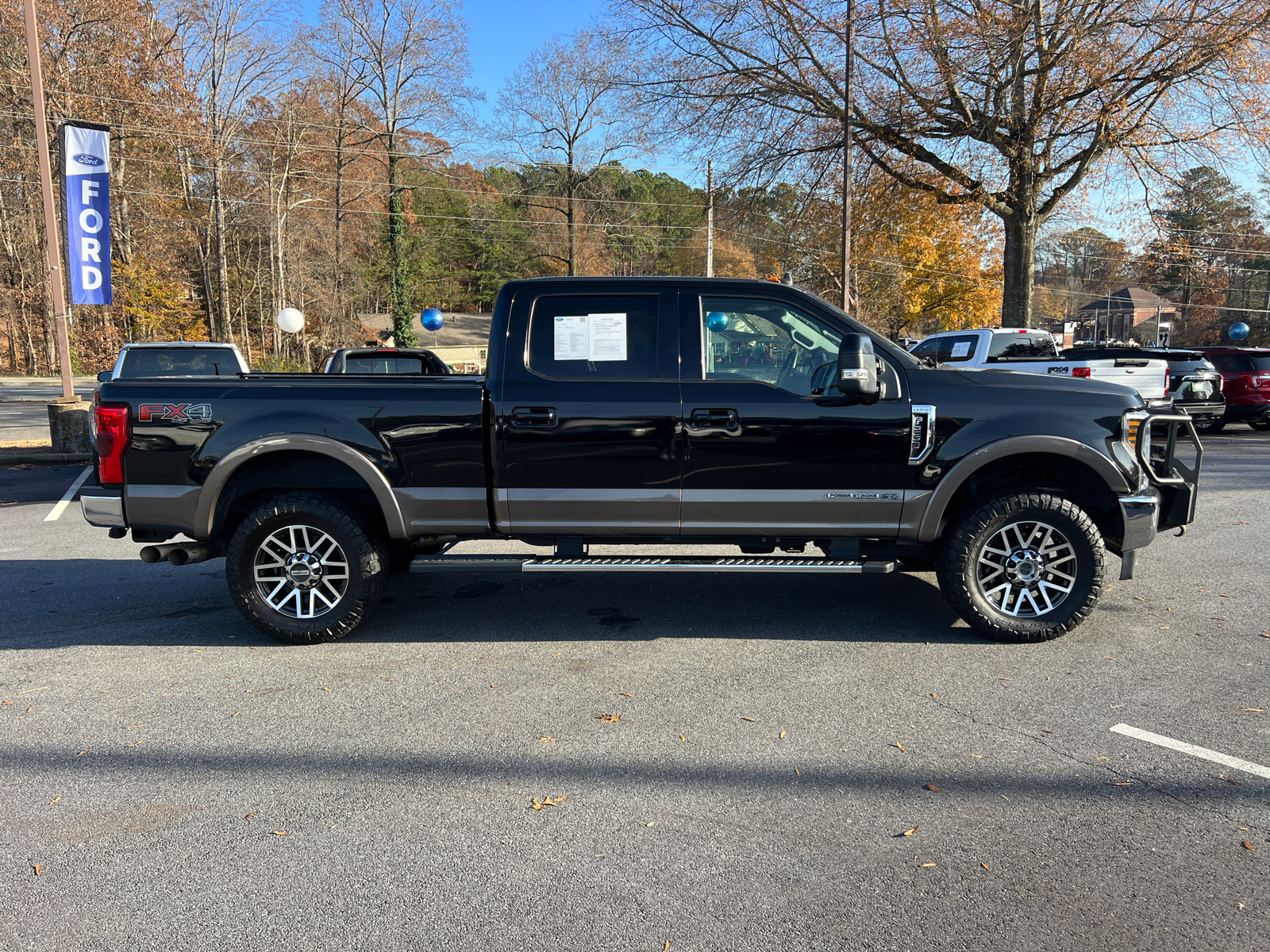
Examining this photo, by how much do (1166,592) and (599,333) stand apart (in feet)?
14.6

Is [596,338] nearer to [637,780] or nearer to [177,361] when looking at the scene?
[637,780]

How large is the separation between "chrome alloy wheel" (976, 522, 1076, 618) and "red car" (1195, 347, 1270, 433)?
1507 centimetres

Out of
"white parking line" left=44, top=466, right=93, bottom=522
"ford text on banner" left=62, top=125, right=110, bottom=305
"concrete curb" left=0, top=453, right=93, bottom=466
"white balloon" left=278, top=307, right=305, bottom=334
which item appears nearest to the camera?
"white parking line" left=44, top=466, right=93, bottom=522

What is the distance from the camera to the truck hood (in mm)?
4973

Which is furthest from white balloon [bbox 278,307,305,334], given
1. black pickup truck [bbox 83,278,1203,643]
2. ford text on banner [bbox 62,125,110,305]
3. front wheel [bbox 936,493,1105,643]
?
front wheel [bbox 936,493,1105,643]

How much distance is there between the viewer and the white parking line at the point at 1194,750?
3503 millimetres

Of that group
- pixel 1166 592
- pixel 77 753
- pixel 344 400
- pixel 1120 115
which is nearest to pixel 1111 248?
pixel 1120 115

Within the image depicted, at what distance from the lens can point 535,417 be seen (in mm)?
4957

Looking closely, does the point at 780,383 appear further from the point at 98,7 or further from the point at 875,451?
the point at 98,7

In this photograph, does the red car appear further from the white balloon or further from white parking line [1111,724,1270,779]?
the white balloon

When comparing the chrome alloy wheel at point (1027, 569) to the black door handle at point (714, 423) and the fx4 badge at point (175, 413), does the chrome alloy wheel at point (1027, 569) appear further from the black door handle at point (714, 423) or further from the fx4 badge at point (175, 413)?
the fx4 badge at point (175, 413)

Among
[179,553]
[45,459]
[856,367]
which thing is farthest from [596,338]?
[45,459]

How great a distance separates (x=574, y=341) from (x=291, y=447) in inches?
68.8

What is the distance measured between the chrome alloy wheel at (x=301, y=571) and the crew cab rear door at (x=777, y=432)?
2.14 metres
